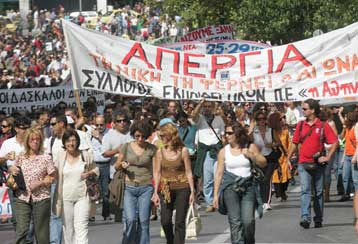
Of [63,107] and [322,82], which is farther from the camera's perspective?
[63,107]

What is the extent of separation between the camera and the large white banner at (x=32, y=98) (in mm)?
24484

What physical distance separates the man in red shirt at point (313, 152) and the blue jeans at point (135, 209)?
127 inches

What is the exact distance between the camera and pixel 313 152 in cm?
1717

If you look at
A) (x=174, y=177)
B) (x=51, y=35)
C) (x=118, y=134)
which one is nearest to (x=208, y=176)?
(x=118, y=134)

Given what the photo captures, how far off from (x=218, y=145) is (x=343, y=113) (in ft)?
19.2

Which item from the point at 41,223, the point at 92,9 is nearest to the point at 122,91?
the point at 41,223

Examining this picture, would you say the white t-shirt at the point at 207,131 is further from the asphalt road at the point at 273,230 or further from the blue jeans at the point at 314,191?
the blue jeans at the point at 314,191

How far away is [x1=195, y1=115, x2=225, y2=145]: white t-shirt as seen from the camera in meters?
20.4

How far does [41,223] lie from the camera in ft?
45.6

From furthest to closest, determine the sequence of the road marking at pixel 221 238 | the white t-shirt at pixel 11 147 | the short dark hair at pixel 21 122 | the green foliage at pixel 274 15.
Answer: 1. the green foliage at pixel 274 15
2. the short dark hair at pixel 21 122
3. the road marking at pixel 221 238
4. the white t-shirt at pixel 11 147

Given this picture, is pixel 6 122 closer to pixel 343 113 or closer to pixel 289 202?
pixel 289 202

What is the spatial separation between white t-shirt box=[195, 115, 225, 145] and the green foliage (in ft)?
39.0

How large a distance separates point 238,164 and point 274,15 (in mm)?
19137

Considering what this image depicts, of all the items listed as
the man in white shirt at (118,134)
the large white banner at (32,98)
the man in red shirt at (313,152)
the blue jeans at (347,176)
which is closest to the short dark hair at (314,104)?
the man in red shirt at (313,152)
